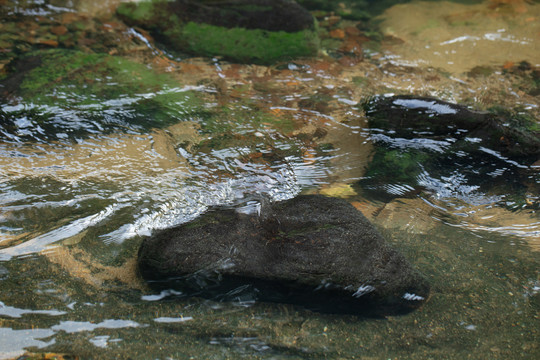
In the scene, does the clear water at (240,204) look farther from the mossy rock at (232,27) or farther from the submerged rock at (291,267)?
the mossy rock at (232,27)

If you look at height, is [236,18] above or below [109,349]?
above

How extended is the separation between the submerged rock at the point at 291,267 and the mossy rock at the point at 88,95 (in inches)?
76.5

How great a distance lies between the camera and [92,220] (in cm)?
313

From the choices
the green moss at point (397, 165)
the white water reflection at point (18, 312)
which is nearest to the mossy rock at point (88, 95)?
the green moss at point (397, 165)

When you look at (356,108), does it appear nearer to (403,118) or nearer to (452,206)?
(403,118)

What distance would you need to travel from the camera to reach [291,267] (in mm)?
2604

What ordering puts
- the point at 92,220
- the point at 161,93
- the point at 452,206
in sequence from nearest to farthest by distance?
the point at 92,220 → the point at 452,206 → the point at 161,93

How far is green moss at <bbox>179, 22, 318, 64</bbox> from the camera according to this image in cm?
566

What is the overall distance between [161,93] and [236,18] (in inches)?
75.5

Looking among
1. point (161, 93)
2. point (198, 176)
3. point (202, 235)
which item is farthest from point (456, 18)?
point (202, 235)

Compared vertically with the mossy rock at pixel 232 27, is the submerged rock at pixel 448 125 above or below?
below

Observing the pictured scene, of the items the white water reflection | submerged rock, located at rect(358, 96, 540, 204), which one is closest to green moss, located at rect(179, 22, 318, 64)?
submerged rock, located at rect(358, 96, 540, 204)

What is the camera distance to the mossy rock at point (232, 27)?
18.7 ft

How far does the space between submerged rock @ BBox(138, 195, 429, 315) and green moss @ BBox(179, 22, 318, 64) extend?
340 centimetres
